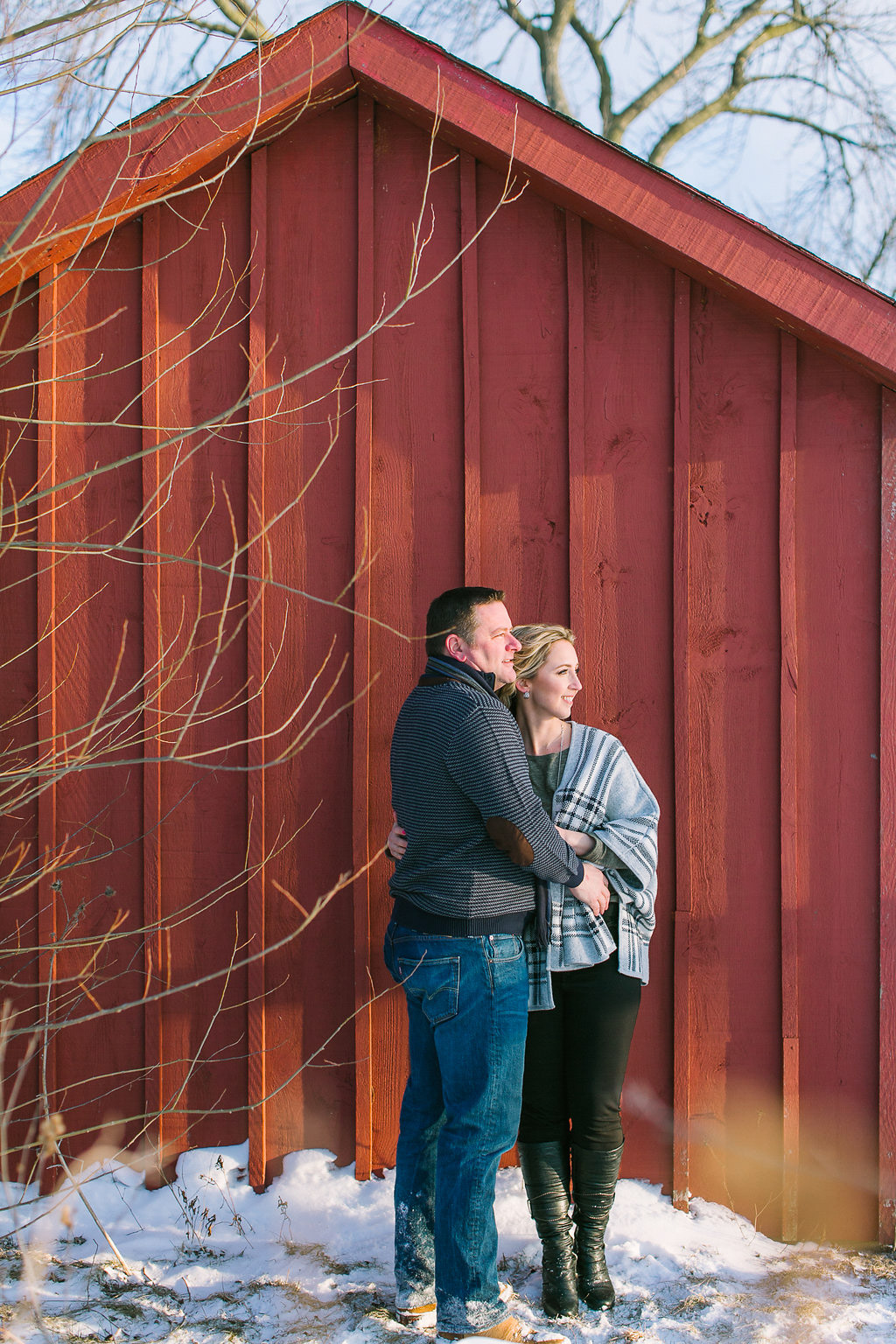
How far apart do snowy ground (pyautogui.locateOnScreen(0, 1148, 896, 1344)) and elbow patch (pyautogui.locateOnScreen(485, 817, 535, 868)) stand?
1.40 meters

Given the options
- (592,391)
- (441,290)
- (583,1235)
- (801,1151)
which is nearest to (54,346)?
(441,290)

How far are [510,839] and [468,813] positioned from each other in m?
0.14

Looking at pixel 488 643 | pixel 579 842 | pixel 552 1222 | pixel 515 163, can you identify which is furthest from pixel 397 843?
pixel 515 163

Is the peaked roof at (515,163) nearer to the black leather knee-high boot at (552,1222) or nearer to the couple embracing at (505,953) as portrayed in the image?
the couple embracing at (505,953)

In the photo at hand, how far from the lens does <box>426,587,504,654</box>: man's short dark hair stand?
2605 millimetres

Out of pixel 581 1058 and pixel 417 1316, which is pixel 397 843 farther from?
pixel 417 1316

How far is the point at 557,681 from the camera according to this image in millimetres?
2840

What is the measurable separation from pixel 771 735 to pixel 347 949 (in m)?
1.66

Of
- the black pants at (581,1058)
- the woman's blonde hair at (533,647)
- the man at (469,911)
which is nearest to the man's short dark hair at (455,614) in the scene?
the man at (469,911)

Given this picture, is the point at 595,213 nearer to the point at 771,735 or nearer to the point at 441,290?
the point at 441,290

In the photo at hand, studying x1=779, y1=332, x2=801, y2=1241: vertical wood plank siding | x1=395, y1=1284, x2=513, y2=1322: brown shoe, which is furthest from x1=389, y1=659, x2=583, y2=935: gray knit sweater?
x1=395, y1=1284, x2=513, y2=1322: brown shoe

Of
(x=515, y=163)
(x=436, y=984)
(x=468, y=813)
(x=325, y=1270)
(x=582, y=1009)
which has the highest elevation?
(x=515, y=163)

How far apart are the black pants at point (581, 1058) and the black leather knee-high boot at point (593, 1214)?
46mm

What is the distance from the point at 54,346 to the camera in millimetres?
3311
